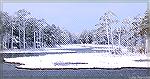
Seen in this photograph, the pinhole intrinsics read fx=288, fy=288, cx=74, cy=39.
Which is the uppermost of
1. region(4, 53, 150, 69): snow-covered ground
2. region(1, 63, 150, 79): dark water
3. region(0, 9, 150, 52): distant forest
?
region(0, 9, 150, 52): distant forest

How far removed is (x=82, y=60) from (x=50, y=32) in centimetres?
62

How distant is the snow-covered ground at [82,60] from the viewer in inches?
146

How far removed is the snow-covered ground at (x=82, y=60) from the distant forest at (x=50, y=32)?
17cm

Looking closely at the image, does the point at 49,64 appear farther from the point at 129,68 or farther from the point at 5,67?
the point at 129,68

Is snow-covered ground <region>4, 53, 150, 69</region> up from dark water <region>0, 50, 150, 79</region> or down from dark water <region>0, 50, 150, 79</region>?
up

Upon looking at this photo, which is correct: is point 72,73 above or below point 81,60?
below

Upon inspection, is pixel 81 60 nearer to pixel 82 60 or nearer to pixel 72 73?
pixel 82 60

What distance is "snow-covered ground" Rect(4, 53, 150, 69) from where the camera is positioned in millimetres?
3697

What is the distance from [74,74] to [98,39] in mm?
580

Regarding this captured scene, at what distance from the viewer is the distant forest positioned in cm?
345

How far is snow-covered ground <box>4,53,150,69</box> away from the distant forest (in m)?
0.17

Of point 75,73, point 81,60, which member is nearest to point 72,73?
point 75,73

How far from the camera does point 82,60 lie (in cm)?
385

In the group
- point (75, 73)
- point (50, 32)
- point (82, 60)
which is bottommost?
point (75, 73)
